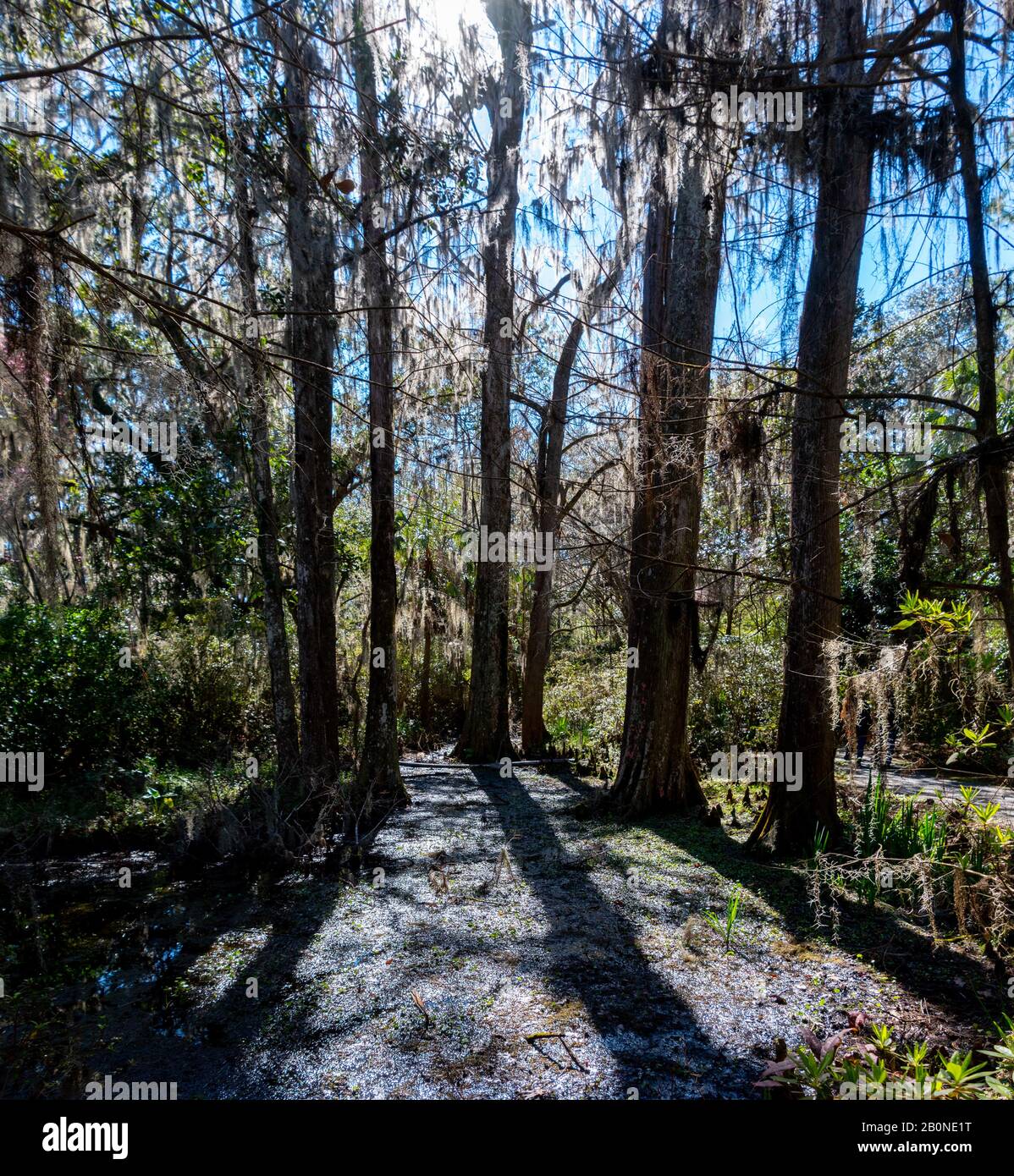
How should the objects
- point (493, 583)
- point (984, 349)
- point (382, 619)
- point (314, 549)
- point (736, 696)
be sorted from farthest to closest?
point (493, 583), point (736, 696), point (382, 619), point (314, 549), point (984, 349)

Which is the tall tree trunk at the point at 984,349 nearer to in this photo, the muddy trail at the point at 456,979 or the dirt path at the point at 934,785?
the muddy trail at the point at 456,979

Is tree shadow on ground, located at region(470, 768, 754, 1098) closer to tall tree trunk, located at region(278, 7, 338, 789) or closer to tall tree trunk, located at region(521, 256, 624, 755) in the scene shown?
tall tree trunk, located at region(278, 7, 338, 789)

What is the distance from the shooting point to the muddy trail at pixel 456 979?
317 centimetres

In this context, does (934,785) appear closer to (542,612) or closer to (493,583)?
(542,612)

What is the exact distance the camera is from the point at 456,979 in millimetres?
4012

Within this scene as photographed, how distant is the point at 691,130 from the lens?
14.5 feet

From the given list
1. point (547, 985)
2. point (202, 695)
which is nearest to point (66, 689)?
point (202, 695)

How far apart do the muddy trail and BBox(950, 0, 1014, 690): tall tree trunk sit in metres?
2.02

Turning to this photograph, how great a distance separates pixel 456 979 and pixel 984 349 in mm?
4074

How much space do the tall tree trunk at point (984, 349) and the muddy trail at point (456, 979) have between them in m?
2.02

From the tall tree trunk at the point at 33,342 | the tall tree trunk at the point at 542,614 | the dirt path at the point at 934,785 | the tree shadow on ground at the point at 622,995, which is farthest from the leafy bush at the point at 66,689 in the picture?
the dirt path at the point at 934,785

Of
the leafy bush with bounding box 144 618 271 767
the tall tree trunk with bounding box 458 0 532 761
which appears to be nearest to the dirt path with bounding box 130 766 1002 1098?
the leafy bush with bounding box 144 618 271 767
